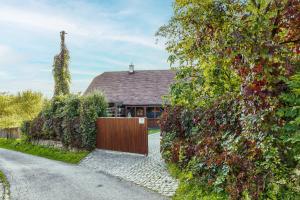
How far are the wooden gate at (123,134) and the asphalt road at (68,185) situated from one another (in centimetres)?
287

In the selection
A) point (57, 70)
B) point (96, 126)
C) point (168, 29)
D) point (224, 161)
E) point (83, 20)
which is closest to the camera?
point (224, 161)

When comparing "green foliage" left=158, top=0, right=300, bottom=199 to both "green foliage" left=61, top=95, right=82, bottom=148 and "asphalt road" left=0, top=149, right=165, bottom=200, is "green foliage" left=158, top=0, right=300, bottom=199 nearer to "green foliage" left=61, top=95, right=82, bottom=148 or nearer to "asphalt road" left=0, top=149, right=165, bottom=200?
"asphalt road" left=0, top=149, right=165, bottom=200

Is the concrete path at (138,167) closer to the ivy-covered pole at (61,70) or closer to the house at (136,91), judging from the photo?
the ivy-covered pole at (61,70)

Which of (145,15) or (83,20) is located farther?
(83,20)

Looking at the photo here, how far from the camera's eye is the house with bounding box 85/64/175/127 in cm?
3228

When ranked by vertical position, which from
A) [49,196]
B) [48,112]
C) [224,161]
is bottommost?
[49,196]

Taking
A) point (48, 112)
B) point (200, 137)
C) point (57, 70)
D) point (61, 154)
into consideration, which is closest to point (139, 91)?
point (57, 70)

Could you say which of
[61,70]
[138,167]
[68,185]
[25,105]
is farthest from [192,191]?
[25,105]

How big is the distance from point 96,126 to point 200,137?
8.74m

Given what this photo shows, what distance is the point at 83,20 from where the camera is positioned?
11.5 m

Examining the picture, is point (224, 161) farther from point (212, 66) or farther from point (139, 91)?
point (139, 91)

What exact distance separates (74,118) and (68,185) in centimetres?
799

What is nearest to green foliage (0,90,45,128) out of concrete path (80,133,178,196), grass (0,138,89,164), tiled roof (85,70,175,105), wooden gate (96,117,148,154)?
tiled roof (85,70,175,105)

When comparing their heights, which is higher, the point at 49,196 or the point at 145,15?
the point at 145,15
